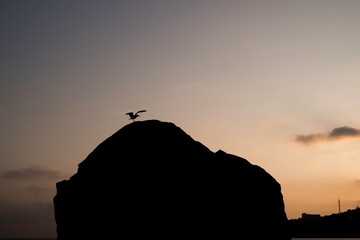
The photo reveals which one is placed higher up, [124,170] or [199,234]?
[124,170]

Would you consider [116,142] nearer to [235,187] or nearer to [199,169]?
[199,169]

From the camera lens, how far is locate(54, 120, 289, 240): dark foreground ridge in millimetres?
13492

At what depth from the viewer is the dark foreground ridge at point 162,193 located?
13492 mm

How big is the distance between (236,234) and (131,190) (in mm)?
4207

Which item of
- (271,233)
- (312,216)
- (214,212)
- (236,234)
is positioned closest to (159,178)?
(214,212)

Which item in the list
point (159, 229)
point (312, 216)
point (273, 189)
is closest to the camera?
point (159, 229)

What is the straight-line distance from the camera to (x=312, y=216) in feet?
551

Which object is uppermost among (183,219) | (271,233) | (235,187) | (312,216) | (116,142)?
(116,142)

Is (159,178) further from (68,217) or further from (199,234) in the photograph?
(68,217)

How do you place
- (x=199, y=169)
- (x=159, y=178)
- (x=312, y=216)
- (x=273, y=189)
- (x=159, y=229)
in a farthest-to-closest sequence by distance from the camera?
(x=312, y=216)
(x=273, y=189)
(x=199, y=169)
(x=159, y=178)
(x=159, y=229)

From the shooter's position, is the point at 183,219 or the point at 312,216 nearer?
the point at 183,219

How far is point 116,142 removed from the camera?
15.3 m

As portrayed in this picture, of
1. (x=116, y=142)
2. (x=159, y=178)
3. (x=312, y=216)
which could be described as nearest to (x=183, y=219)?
(x=159, y=178)

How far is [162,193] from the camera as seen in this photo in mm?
13766
